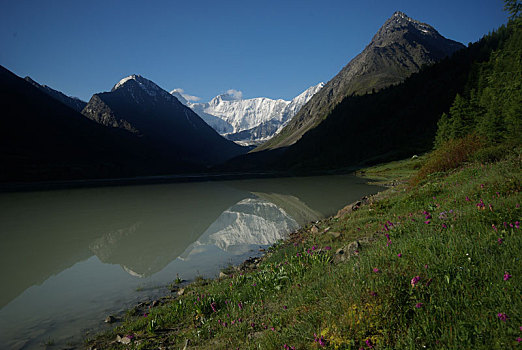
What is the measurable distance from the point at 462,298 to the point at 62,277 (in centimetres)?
1572

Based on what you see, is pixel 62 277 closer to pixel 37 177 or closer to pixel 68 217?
pixel 68 217

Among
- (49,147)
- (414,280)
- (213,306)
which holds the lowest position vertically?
(213,306)

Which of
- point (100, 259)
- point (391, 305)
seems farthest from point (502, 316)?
point (100, 259)

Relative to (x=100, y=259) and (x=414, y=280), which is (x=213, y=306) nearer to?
(x=414, y=280)

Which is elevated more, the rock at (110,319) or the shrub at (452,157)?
the shrub at (452,157)

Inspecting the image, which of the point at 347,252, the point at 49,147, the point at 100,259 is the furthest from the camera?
the point at 49,147

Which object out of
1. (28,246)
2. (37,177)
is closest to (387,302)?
(28,246)

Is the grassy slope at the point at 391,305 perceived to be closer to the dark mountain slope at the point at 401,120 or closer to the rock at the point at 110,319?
the rock at the point at 110,319

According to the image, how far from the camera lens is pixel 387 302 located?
353cm

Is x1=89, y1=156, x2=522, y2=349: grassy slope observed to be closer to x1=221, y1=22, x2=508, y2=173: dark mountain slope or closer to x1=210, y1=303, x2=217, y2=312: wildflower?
x1=210, y1=303, x2=217, y2=312: wildflower

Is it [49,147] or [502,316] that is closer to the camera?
[502,316]

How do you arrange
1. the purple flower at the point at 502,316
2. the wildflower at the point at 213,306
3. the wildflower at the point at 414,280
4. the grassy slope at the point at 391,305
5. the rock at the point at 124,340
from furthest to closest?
the wildflower at the point at 213,306 → the rock at the point at 124,340 → the wildflower at the point at 414,280 → the grassy slope at the point at 391,305 → the purple flower at the point at 502,316

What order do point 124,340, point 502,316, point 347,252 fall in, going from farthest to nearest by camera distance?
point 347,252
point 124,340
point 502,316

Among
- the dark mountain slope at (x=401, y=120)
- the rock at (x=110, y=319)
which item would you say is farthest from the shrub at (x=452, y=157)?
the dark mountain slope at (x=401, y=120)
